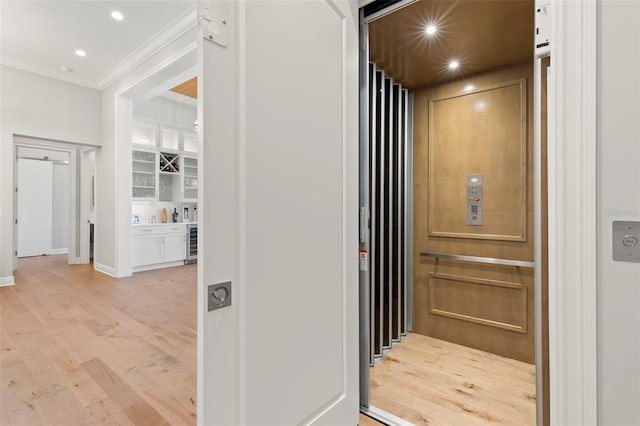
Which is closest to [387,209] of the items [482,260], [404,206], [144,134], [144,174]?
[404,206]

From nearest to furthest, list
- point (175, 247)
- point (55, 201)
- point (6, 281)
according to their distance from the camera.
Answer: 1. point (6, 281)
2. point (175, 247)
3. point (55, 201)

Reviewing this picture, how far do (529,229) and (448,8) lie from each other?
178 centimetres

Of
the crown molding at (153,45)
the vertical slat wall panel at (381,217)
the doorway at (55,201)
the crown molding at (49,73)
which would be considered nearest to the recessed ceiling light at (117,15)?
the crown molding at (153,45)

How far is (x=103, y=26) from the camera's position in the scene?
12.5ft

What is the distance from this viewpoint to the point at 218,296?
97 cm

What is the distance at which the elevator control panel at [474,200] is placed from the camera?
273 cm

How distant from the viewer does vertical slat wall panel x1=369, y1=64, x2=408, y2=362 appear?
98.1 inches

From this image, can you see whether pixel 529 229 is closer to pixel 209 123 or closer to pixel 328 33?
pixel 328 33

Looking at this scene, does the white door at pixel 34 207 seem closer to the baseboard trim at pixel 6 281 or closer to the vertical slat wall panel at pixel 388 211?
the baseboard trim at pixel 6 281

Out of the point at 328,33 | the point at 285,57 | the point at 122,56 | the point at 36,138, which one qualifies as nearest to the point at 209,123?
the point at 285,57

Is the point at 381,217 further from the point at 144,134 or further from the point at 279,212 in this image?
the point at 144,134

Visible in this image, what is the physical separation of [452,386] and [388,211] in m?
1.40

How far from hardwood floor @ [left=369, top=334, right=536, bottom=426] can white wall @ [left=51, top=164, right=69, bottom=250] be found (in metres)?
8.86

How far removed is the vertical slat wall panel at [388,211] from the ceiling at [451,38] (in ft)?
0.82
